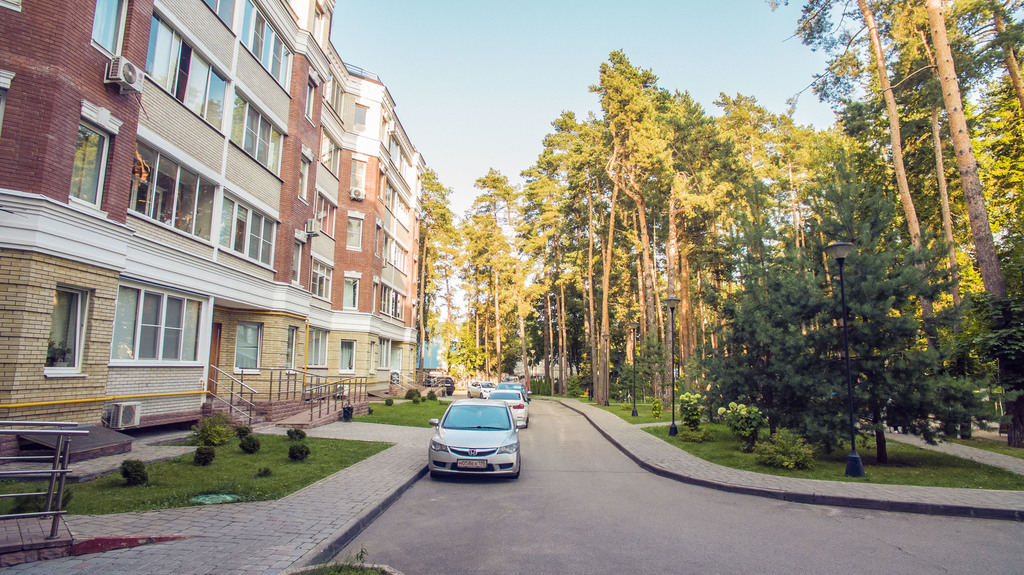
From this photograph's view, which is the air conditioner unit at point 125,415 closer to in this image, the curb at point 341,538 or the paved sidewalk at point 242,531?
the paved sidewalk at point 242,531

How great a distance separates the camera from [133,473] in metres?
7.77

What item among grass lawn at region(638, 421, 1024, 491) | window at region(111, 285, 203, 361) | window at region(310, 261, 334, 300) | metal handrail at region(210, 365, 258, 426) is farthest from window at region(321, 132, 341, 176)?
grass lawn at region(638, 421, 1024, 491)

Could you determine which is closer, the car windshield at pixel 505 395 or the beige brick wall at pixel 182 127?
the beige brick wall at pixel 182 127

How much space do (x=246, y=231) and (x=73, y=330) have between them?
758 cm

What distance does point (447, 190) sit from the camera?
175ft

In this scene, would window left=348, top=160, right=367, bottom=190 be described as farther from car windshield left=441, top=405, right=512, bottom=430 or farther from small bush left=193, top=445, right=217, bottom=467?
small bush left=193, top=445, right=217, bottom=467

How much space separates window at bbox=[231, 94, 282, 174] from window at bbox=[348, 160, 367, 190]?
33.0ft

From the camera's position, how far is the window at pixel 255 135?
16594 millimetres

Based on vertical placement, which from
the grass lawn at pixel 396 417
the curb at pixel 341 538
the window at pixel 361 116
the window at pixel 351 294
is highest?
the window at pixel 361 116

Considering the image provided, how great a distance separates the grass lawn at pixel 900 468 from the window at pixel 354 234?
20153 mm

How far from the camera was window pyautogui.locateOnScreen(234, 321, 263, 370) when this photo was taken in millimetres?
17572

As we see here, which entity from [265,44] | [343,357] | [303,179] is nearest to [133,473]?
[265,44]

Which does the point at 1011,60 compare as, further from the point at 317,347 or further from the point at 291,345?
the point at 317,347

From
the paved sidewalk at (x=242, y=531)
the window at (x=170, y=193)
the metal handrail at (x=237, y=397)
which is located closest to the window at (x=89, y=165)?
the window at (x=170, y=193)
